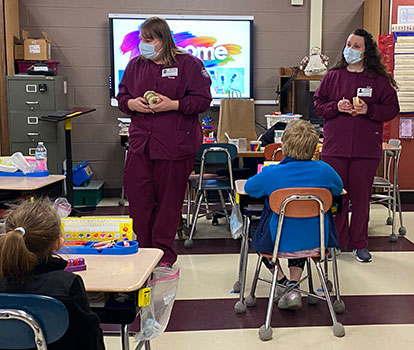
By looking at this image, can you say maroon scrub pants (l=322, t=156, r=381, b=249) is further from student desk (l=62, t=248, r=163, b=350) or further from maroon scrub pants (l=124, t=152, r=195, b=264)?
student desk (l=62, t=248, r=163, b=350)

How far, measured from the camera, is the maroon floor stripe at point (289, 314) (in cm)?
290

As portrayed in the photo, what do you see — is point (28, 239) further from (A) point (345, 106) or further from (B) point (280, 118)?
(B) point (280, 118)

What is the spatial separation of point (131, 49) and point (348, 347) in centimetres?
455

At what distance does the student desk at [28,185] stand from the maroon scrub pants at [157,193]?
0.45 m

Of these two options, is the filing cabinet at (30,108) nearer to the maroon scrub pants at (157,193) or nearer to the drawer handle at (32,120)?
the drawer handle at (32,120)

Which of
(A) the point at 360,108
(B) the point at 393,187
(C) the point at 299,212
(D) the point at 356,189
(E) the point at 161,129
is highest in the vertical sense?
(A) the point at 360,108

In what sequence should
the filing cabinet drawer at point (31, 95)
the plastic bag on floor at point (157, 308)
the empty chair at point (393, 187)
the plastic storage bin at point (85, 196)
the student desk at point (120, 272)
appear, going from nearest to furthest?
the student desk at point (120, 272)
the plastic bag on floor at point (157, 308)
the empty chair at point (393, 187)
the filing cabinet drawer at point (31, 95)
the plastic storage bin at point (85, 196)

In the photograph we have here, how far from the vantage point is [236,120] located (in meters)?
5.36

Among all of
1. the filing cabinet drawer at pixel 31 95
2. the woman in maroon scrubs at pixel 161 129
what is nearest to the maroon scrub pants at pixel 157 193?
the woman in maroon scrubs at pixel 161 129

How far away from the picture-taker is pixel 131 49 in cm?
630

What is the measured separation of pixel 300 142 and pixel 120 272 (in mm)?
1333

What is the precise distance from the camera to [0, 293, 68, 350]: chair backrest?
4.44ft

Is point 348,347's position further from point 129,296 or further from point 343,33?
point 343,33

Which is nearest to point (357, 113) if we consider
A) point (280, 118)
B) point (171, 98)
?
point (171, 98)
